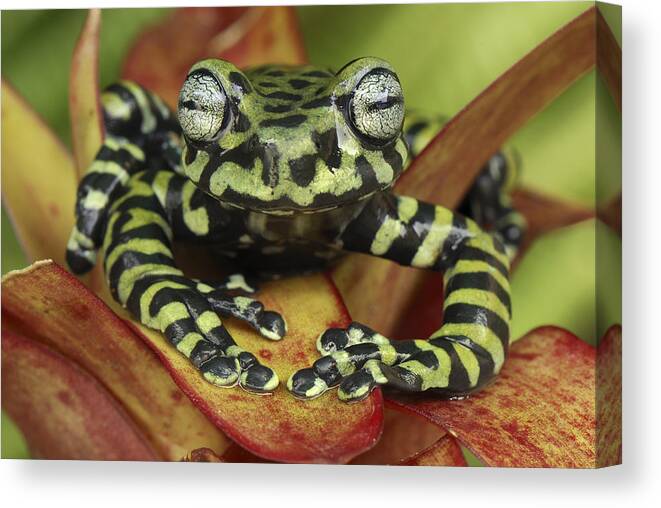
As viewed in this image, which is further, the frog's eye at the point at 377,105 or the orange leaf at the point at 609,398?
the orange leaf at the point at 609,398

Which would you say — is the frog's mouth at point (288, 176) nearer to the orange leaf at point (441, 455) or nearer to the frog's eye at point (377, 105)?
the frog's eye at point (377, 105)

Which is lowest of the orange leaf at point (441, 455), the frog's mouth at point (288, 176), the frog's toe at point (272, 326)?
the orange leaf at point (441, 455)

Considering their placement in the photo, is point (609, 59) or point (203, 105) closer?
point (203, 105)

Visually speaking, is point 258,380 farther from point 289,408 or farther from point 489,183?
point 489,183

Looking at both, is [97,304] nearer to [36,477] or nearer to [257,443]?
[257,443]

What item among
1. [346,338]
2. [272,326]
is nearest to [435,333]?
[346,338]

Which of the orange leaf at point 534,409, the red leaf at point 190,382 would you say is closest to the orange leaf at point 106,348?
the red leaf at point 190,382

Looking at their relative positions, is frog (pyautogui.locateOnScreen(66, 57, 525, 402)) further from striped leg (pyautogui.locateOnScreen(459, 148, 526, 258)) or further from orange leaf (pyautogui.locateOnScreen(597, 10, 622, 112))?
orange leaf (pyautogui.locateOnScreen(597, 10, 622, 112))

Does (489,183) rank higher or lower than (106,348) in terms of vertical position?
higher

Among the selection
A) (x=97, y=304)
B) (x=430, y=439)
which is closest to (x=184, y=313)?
(x=97, y=304)

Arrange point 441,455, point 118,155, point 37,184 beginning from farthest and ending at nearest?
point 118,155
point 37,184
point 441,455
